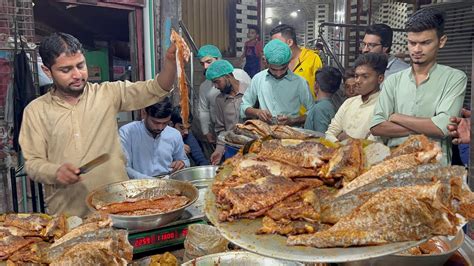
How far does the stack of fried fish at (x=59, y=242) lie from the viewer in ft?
5.63

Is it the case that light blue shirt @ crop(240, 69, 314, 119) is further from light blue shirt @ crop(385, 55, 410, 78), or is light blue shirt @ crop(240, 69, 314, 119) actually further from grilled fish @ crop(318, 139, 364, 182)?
grilled fish @ crop(318, 139, 364, 182)

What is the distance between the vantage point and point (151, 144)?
4418 millimetres

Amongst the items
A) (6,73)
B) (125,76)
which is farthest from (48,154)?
(125,76)

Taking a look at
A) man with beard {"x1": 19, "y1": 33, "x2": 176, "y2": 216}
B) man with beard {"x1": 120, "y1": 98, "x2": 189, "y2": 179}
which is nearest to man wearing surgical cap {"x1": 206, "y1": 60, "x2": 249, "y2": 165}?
man with beard {"x1": 120, "y1": 98, "x2": 189, "y2": 179}

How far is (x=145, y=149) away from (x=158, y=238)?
207 cm

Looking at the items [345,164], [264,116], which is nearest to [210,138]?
[264,116]

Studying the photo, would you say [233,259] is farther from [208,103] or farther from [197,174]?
[208,103]

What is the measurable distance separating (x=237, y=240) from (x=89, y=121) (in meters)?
2.44

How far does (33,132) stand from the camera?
3.16 metres

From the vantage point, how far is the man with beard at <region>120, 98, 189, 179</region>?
430 centimetres

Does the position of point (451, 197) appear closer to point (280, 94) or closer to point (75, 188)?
point (75, 188)

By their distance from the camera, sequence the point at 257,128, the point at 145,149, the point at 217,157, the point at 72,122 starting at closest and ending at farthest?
1. the point at 257,128
2. the point at 72,122
3. the point at 145,149
4. the point at 217,157

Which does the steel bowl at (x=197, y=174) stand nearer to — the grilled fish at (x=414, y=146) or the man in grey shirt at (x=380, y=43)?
the grilled fish at (x=414, y=146)

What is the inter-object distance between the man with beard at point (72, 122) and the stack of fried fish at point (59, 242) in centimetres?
80
